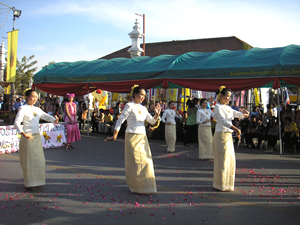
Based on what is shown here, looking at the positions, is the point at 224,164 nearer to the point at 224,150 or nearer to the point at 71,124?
the point at 224,150

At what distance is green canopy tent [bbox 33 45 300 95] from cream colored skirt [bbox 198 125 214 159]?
8.72ft

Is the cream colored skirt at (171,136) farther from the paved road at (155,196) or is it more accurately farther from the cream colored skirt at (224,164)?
the cream colored skirt at (224,164)

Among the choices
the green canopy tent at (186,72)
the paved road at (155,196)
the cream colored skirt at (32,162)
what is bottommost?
the paved road at (155,196)

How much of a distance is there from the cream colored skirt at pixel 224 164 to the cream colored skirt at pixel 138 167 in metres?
1.25

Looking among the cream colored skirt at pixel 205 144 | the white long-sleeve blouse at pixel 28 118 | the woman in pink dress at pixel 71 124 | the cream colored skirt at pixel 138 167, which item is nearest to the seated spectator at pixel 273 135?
the cream colored skirt at pixel 205 144

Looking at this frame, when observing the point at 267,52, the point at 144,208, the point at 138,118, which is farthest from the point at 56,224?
the point at 267,52

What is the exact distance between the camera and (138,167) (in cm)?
524

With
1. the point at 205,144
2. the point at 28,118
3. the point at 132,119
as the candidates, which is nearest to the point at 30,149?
the point at 28,118

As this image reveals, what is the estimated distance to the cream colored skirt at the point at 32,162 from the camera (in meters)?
5.48

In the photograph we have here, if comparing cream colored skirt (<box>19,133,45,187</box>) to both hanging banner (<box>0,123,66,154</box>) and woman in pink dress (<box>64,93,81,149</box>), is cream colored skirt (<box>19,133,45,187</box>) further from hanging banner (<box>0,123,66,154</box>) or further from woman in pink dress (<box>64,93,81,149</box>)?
woman in pink dress (<box>64,93,81,149</box>)

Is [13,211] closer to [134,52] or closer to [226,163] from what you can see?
[226,163]

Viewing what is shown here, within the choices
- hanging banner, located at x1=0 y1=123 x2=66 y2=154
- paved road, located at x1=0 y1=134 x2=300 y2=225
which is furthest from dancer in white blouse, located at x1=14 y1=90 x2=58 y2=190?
hanging banner, located at x1=0 y1=123 x2=66 y2=154

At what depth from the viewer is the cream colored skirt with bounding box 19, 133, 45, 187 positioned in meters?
5.48

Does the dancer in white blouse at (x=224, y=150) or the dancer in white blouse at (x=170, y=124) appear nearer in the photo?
the dancer in white blouse at (x=224, y=150)
